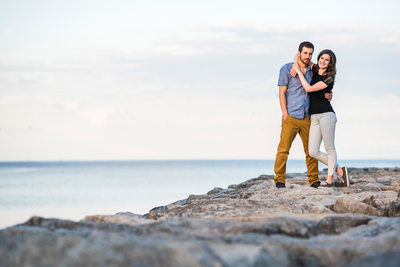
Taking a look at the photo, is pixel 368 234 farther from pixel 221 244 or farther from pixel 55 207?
pixel 55 207

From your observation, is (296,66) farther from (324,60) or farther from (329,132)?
(329,132)

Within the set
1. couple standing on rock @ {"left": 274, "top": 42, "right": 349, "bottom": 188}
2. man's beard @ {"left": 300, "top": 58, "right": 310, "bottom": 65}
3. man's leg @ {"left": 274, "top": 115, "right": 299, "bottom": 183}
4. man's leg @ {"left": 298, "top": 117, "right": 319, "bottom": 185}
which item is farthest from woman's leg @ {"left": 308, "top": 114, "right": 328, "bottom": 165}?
man's beard @ {"left": 300, "top": 58, "right": 310, "bottom": 65}

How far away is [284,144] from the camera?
756 cm

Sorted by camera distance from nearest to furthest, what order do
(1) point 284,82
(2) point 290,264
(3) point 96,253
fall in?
(3) point 96,253 → (2) point 290,264 → (1) point 284,82

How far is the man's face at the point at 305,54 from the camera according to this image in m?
7.09

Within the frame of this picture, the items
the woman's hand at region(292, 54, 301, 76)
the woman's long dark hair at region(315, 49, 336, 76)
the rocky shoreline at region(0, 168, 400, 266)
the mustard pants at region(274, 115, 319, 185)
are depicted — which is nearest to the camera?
the rocky shoreline at region(0, 168, 400, 266)

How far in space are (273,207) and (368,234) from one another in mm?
1416

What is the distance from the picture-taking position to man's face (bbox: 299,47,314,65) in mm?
7090

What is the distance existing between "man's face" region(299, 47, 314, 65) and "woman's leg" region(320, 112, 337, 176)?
710mm

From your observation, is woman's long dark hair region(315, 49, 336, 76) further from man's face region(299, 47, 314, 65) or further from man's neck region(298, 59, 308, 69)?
man's neck region(298, 59, 308, 69)

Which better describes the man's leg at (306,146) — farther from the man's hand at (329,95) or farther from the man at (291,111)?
the man's hand at (329,95)

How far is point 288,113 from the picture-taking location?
747 cm

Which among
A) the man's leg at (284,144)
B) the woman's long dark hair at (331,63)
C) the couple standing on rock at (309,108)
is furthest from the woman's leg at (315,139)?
the woman's long dark hair at (331,63)

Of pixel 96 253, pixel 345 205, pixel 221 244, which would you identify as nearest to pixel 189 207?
pixel 345 205
